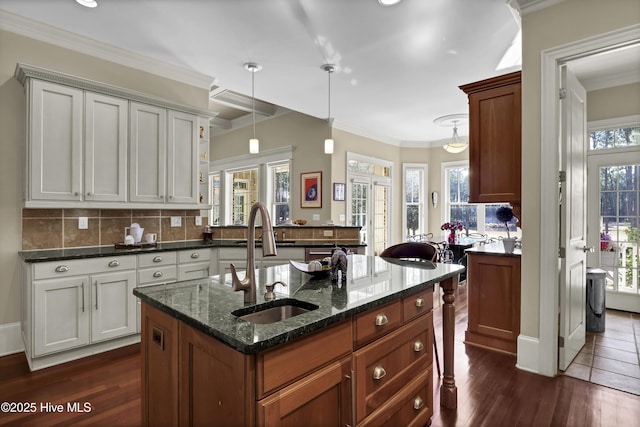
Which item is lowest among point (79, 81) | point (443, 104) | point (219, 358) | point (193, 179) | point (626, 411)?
point (626, 411)

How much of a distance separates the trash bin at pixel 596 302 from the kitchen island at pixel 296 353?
2.59 m

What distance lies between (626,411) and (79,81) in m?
4.76

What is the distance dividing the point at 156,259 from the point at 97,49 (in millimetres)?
2181

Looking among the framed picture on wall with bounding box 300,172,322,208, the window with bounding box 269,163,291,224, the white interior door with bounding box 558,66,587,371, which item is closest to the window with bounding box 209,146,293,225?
the window with bounding box 269,163,291,224

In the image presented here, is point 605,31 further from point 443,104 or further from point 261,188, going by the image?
point 261,188

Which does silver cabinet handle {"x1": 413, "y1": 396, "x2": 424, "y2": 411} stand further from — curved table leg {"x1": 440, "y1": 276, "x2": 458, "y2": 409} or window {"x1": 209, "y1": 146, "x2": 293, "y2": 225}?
window {"x1": 209, "y1": 146, "x2": 293, "y2": 225}

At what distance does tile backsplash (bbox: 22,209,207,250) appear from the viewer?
306 centimetres

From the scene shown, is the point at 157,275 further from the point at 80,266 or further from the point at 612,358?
the point at 612,358

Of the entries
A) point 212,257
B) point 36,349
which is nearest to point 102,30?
point 212,257

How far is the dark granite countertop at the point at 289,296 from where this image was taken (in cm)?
106

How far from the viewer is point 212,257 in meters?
3.79

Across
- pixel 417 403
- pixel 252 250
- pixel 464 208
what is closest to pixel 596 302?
pixel 417 403

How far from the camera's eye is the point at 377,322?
1.45 meters

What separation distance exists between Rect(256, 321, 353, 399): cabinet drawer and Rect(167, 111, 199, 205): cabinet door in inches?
119
